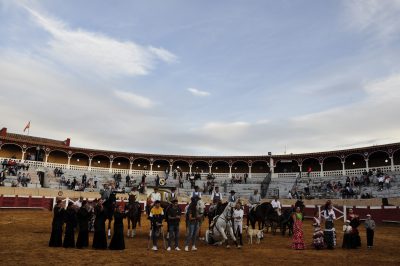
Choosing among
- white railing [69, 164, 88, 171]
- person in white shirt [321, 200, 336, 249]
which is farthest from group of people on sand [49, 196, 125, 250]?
white railing [69, 164, 88, 171]

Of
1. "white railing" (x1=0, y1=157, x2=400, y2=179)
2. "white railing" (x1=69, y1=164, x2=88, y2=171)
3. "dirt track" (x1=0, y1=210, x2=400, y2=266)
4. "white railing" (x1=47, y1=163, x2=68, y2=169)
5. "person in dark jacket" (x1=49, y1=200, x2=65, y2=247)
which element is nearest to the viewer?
"dirt track" (x1=0, y1=210, x2=400, y2=266)

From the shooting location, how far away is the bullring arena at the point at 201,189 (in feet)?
29.8

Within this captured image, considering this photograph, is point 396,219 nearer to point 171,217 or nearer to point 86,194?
point 171,217

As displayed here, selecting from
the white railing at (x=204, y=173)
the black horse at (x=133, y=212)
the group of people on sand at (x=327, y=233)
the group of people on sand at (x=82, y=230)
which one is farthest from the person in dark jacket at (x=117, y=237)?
the white railing at (x=204, y=173)

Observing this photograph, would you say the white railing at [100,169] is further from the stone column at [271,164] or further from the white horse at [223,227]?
the white horse at [223,227]

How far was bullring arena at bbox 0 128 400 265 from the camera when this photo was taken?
9078 millimetres

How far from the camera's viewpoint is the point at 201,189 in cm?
3834

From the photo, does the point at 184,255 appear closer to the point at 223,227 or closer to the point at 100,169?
the point at 223,227

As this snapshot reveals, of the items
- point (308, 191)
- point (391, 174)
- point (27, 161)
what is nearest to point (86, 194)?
point (27, 161)

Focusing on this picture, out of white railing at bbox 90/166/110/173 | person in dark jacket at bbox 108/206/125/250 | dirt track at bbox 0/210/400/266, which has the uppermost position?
white railing at bbox 90/166/110/173

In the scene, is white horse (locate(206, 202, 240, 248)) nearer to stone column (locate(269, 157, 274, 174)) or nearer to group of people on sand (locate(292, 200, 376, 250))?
group of people on sand (locate(292, 200, 376, 250))

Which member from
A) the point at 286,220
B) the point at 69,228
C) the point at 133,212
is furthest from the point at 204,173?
the point at 69,228

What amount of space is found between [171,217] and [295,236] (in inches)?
160

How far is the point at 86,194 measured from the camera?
30703mm
